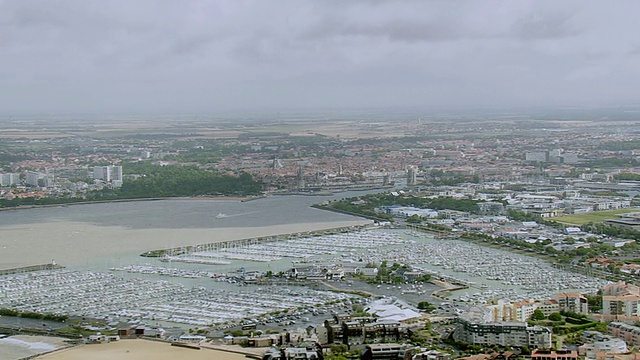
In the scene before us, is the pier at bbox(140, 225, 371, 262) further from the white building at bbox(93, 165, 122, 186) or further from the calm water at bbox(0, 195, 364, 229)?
the white building at bbox(93, 165, 122, 186)

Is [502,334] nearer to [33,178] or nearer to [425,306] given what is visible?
[425,306]

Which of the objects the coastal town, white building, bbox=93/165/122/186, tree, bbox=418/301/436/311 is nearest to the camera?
the coastal town

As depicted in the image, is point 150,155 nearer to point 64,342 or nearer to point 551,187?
point 551,187

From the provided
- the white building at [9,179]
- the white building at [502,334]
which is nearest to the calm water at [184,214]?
the white building at [9,179]

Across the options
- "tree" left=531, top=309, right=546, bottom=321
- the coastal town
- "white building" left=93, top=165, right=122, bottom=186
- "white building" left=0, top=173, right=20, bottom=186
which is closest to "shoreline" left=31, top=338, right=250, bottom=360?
the coastal town

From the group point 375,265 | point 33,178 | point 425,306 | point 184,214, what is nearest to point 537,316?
point 425,306

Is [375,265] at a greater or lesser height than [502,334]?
lesser
